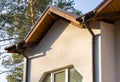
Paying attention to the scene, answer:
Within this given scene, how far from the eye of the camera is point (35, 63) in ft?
40.7

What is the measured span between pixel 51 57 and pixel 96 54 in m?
2.26

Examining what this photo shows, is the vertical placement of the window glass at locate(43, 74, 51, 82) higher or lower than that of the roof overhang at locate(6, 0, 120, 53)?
lower

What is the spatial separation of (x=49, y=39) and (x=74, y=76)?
2.06m

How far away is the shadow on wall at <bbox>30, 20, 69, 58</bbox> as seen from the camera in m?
11.9

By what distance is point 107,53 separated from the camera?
397 inches

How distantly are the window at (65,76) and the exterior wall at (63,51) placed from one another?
22 cm

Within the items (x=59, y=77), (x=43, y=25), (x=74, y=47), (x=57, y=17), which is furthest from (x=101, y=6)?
(x=43, y=25)

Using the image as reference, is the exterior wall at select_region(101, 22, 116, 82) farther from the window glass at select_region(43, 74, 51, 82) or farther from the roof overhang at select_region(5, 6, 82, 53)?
the window glass at select_region(43, 74, 51, 82)

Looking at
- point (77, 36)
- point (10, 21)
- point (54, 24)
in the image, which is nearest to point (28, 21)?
point (10, 21)

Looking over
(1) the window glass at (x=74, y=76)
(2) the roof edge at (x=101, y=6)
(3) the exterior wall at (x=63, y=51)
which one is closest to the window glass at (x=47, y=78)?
(3) the exterior wall at (x=63, y=51)

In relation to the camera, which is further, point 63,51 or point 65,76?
point 63,51

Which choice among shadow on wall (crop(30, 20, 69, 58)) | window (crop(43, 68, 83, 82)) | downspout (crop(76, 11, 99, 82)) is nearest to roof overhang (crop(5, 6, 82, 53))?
shadow on wall (crop(30, 20, 69, 58))

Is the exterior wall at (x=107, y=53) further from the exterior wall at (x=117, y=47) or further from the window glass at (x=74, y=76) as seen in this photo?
the window glass at (x=74, y=76)

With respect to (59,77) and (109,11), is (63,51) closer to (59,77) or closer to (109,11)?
(59,77)
